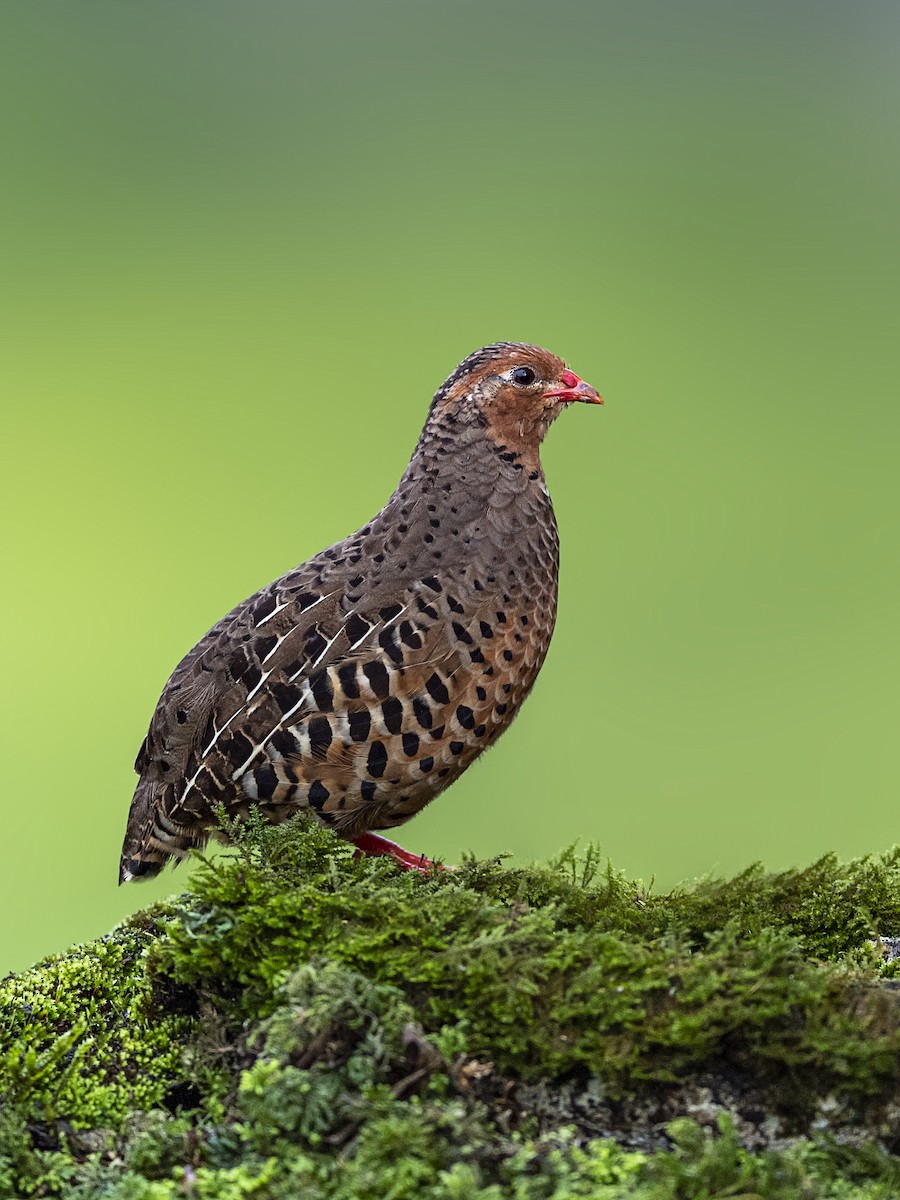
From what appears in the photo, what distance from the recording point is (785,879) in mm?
4164

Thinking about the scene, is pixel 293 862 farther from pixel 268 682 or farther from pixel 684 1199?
pixel 684 1199

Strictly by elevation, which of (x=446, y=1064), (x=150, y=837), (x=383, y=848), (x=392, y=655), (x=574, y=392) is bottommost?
(x=446, y=1064)

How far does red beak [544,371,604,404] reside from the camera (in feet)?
15.9

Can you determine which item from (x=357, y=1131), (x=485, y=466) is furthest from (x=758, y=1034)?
(x=485, y=466)

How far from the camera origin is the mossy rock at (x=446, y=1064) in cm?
260

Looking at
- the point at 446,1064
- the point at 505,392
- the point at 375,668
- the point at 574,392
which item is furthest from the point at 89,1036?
the point at 574,392

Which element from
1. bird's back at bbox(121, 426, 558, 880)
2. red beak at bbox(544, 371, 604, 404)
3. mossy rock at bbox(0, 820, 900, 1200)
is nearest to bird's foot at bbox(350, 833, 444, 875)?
bird's back at bbox(121, 426, 558, 880)

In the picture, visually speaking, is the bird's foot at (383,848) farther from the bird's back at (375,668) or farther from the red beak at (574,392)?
the red beak at (574,392)

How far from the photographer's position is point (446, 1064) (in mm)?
2795

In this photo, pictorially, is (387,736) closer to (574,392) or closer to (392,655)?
(392,655)

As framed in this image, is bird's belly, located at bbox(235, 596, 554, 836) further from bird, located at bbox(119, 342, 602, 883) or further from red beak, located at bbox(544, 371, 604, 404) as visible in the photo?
red beak, located at bbox(544, 371, 604, 404)

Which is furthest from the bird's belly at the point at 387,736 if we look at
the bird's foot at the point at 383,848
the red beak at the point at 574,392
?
the red beak at the point at 574,392

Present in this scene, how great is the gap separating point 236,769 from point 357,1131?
1940 millimetres

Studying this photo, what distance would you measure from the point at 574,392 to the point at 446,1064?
2.82m
